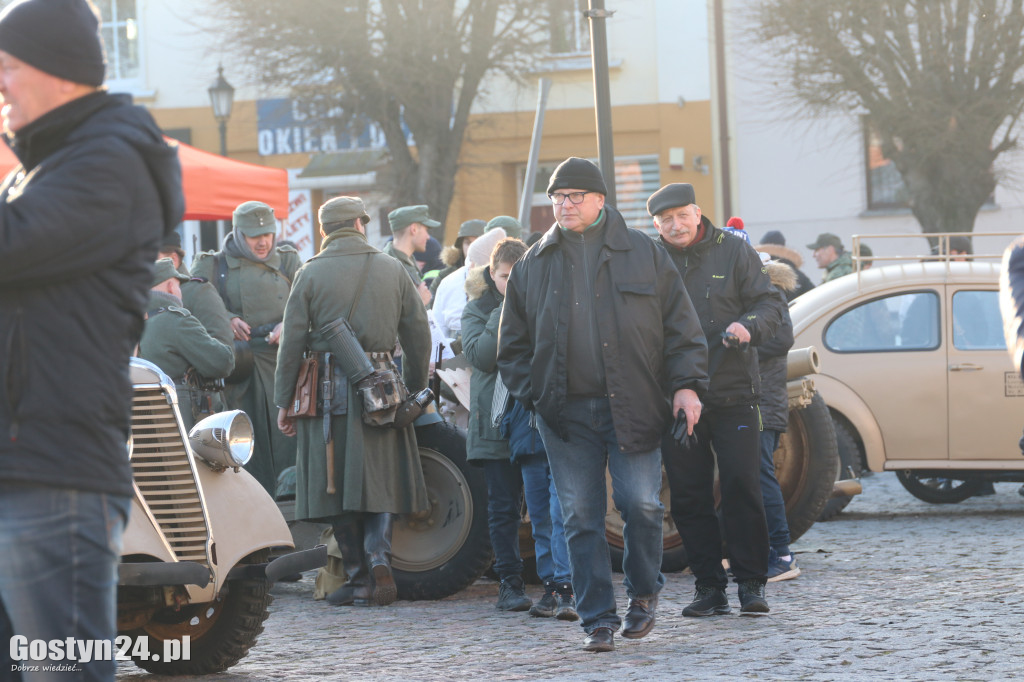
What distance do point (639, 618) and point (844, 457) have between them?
4.10 metres

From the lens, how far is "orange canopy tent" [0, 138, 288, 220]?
34.8ft

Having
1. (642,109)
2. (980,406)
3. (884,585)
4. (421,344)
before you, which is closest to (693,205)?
(421,344)

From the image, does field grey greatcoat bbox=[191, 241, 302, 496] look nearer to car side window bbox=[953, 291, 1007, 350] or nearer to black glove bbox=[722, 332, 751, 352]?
black glove bbox=[722, 332, 751, 352]

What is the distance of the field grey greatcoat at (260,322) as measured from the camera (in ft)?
28.8

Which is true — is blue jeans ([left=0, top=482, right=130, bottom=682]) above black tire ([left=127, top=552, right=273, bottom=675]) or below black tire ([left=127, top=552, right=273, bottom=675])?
above

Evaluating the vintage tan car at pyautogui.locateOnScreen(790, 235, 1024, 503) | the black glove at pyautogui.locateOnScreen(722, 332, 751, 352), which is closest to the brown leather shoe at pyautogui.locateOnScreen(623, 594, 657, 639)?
the black glove at pyautogui.locateOnScreen(722, 332, 751, 352)

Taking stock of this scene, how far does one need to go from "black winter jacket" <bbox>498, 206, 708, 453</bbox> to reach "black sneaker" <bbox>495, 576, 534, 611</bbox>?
4.43 feet

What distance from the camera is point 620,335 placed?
596 centimetres

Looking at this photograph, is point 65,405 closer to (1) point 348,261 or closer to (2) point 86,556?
(2) point 86,556

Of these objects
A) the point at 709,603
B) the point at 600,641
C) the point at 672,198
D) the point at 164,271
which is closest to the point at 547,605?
the point at 709,603

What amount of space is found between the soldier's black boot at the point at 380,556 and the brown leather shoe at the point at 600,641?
1.74 metres

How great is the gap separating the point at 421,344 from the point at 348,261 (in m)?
0.57

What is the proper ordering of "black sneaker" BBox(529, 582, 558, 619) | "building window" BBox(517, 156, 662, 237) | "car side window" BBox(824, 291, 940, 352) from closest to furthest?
1. "black sneaker" BBox(529, 582, 558, 619)
2. "car side window" BBox(824, 291, 940, 352)
3. "building window" BBox(517, 156, 662, 237)

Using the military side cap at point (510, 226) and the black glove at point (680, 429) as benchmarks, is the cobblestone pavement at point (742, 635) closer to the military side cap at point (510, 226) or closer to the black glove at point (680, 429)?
the black glove at point (680, 429)
